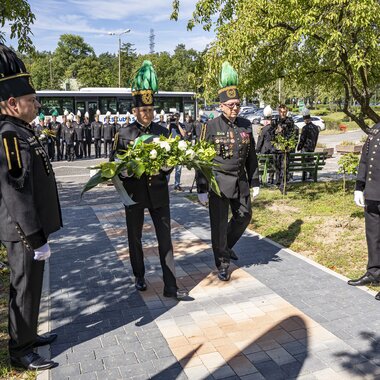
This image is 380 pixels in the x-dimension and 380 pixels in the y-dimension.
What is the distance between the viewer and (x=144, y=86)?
4.88m

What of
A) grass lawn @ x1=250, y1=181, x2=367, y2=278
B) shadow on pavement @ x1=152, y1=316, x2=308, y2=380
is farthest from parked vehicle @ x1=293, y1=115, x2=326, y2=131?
shadow on pavement @ x1=152, y1=316, x2=308, y2=380

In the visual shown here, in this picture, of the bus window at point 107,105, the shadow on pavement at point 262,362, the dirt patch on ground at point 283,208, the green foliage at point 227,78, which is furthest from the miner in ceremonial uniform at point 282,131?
the bus window at point 107,105

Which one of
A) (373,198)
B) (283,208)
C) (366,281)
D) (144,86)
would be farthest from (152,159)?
(283,208)

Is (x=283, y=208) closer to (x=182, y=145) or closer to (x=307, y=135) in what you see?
(x=307, y=135)

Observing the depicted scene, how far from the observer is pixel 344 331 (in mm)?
4273

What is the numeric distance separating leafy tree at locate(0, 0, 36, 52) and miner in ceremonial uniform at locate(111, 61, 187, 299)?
4004 millimetres

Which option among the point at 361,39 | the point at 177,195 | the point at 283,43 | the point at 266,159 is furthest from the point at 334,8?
the point at 177,195

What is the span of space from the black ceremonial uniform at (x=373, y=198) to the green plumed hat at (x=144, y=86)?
2681mm

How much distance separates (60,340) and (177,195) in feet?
24.7

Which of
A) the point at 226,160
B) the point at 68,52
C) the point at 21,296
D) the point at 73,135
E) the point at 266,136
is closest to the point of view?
the point at 21,296

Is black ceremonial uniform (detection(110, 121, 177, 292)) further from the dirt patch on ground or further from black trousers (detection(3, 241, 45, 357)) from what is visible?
the dirt patch on ground

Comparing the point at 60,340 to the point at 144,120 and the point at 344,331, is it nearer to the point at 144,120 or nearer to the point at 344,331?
the point at 144,120

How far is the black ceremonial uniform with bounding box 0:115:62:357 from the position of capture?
137 inches

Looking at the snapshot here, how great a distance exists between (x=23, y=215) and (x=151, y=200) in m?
1.61
